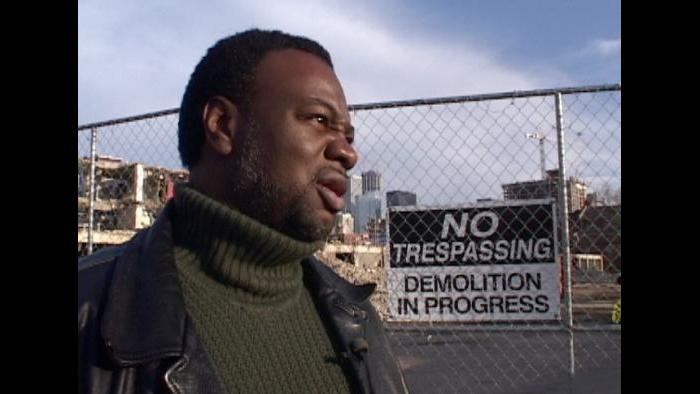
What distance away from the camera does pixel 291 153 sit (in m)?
1.46

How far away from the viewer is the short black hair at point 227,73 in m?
1.53

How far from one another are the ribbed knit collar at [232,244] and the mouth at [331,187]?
0.43ft

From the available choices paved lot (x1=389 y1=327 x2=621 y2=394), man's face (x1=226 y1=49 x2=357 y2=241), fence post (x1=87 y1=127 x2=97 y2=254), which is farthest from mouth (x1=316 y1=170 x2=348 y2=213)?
paved lot (x1=389 y1=327 x2=621 y2=394)

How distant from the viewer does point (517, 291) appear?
3.67 meters

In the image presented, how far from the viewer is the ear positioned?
4.95ft

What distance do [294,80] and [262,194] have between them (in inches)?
11.9

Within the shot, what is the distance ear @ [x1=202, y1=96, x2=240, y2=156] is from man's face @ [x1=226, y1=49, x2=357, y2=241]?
3cm

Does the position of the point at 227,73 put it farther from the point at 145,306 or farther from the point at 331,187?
the point at 145,306

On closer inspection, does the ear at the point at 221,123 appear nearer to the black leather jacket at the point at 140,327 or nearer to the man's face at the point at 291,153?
the man's face at the point at 291,153

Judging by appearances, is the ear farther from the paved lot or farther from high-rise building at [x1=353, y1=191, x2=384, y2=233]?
the paved lot

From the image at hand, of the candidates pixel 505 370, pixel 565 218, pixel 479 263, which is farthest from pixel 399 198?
pixel 505 370
